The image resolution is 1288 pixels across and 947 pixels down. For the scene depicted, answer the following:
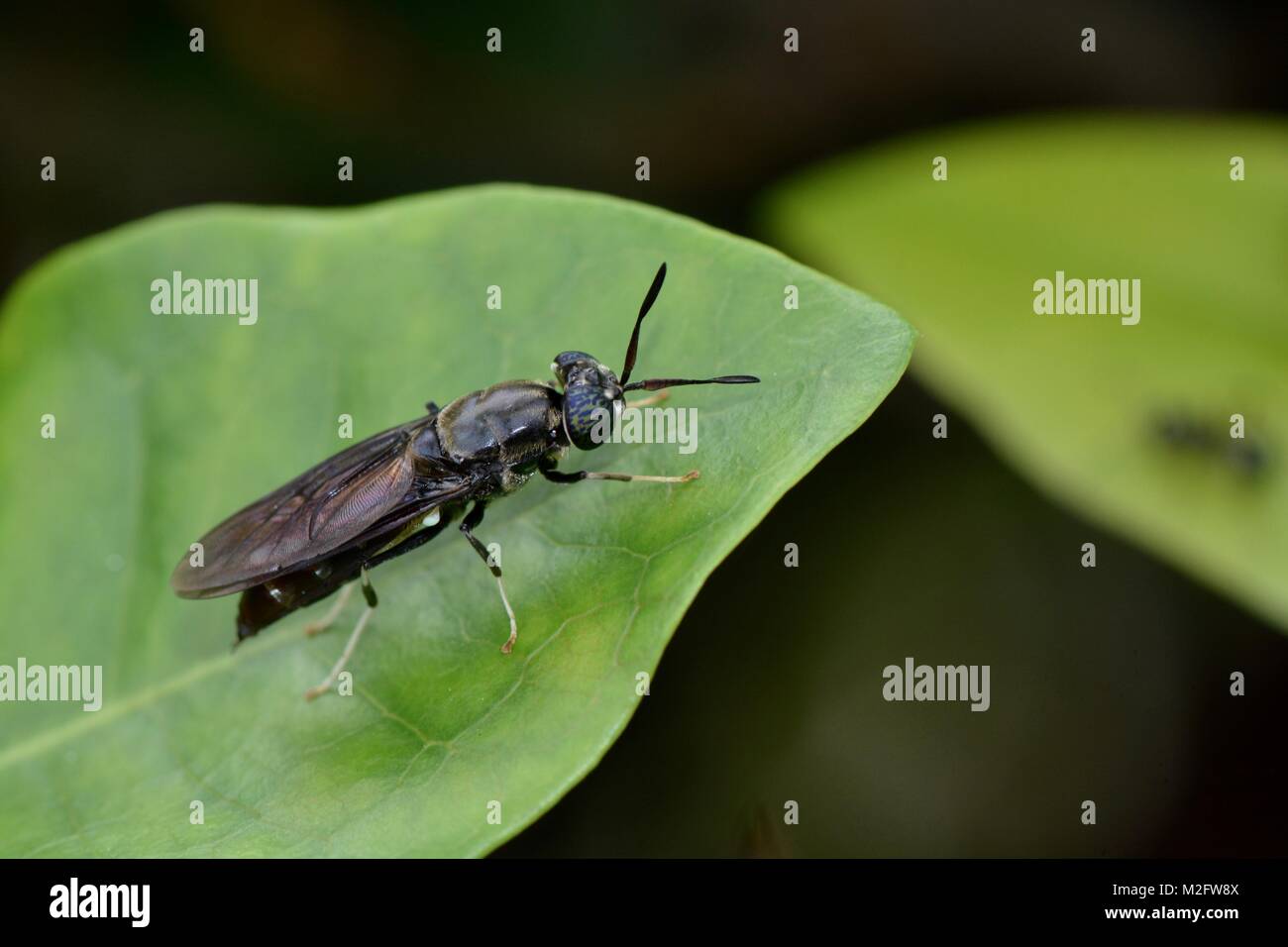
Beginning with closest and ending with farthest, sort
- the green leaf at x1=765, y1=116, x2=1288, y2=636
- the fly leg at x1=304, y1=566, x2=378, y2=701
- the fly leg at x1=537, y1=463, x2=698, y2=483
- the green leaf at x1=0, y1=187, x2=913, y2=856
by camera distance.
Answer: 1. the green leaf at x1=0, y1=187, x2=913, y2=856
2. the fly leg at x1=537, y1=463, x2=698, y2=483
3. the fly leg at x1=304, y1=566, x2=378, y2=701
4. the green leaf at x1=765, y1=116, x2=1288, y2=636

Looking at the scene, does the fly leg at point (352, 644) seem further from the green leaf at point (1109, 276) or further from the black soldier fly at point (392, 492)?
the green leaf at point (1109, 276)

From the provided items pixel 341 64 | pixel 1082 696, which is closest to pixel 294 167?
pixel 341 64

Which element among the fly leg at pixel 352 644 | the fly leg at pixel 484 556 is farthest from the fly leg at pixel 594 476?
the fly leg at pixel 352 644

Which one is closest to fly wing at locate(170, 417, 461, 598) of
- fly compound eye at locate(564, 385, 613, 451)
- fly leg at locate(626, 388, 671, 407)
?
fly compound eye at locate(564, 385, 613, 451)

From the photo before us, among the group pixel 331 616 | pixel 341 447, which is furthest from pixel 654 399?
pixel 331 616

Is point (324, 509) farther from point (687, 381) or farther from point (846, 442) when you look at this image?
point (846, 442)

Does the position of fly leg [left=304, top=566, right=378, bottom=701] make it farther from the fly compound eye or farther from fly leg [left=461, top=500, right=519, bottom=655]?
the fly compound eye

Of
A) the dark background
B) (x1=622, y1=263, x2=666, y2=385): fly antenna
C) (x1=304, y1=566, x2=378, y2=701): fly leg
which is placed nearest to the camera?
(x1=622, y1=263, x2=666, y2=385): fly antenna
